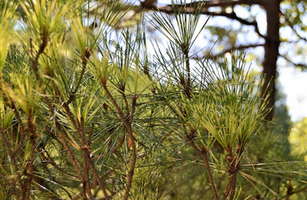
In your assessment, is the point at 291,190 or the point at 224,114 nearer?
the point at 224,114

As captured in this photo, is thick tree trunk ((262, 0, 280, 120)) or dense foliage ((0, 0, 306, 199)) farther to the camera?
thick tree trunk ((262, 0, 280, 120))

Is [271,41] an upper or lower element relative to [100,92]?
upper

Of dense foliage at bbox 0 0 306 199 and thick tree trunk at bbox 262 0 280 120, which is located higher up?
thick tree trunk at bbox 262 0 280 120

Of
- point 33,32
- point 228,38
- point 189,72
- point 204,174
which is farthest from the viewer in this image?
point 228,38

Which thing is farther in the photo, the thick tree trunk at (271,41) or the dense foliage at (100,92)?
the thick tree trunk at (271,41)

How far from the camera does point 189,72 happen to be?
0.55m

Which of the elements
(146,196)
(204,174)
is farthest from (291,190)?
(146,196)

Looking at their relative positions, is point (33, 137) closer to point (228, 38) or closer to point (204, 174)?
point (204, 174)

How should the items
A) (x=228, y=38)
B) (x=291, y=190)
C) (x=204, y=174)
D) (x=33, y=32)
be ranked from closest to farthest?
(x=33, y=32) < (x=291, y=190) < (x=204, y=174) < (x=228, y=38)

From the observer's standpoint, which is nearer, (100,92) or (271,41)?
(100,92)

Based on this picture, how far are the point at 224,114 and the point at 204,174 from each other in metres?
0.61

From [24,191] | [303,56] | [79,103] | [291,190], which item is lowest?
[291,190]

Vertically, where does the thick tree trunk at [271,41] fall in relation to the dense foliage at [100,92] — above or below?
above

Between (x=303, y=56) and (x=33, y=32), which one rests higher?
(x=303, y=56)
